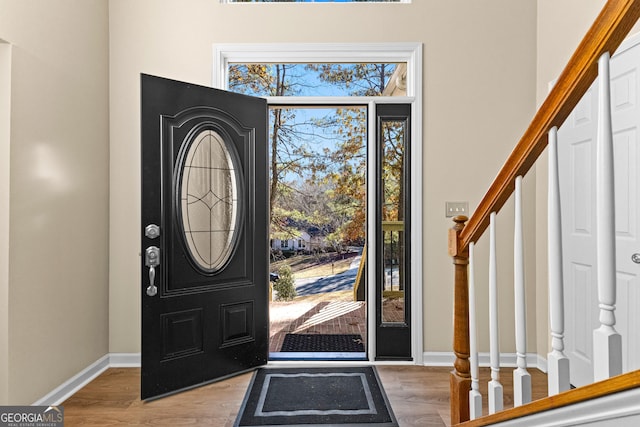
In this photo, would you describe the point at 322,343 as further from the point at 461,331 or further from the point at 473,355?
the point at 473,355

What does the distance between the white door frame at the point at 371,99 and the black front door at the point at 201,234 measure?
41 cm

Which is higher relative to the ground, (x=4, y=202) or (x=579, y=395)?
(x=4, y=202)

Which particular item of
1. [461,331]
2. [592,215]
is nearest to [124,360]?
[461,331]

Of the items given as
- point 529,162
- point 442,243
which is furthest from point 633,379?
point 442,243

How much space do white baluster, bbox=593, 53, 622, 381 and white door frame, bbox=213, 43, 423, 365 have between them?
2.40 metres

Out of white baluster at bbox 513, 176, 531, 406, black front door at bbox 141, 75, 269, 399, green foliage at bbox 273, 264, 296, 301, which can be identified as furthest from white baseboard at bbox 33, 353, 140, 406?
white baluster at bbox 513, 176, 531, 406

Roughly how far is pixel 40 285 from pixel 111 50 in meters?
1.86

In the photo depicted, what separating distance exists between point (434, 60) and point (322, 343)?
8.75 ft

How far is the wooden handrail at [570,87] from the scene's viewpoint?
88cm

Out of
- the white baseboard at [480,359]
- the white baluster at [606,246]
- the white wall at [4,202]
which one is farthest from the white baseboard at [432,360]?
the white baluster at [606,246]

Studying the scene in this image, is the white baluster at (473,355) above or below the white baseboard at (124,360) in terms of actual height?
above

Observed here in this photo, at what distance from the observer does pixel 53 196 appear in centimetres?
258

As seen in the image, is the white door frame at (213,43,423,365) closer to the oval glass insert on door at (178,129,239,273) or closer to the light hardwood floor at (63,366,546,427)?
the light hardwood floor at (63,366,546,427)

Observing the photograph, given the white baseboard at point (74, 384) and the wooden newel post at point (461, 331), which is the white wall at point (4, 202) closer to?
the white baseboard at point (74, 384)
